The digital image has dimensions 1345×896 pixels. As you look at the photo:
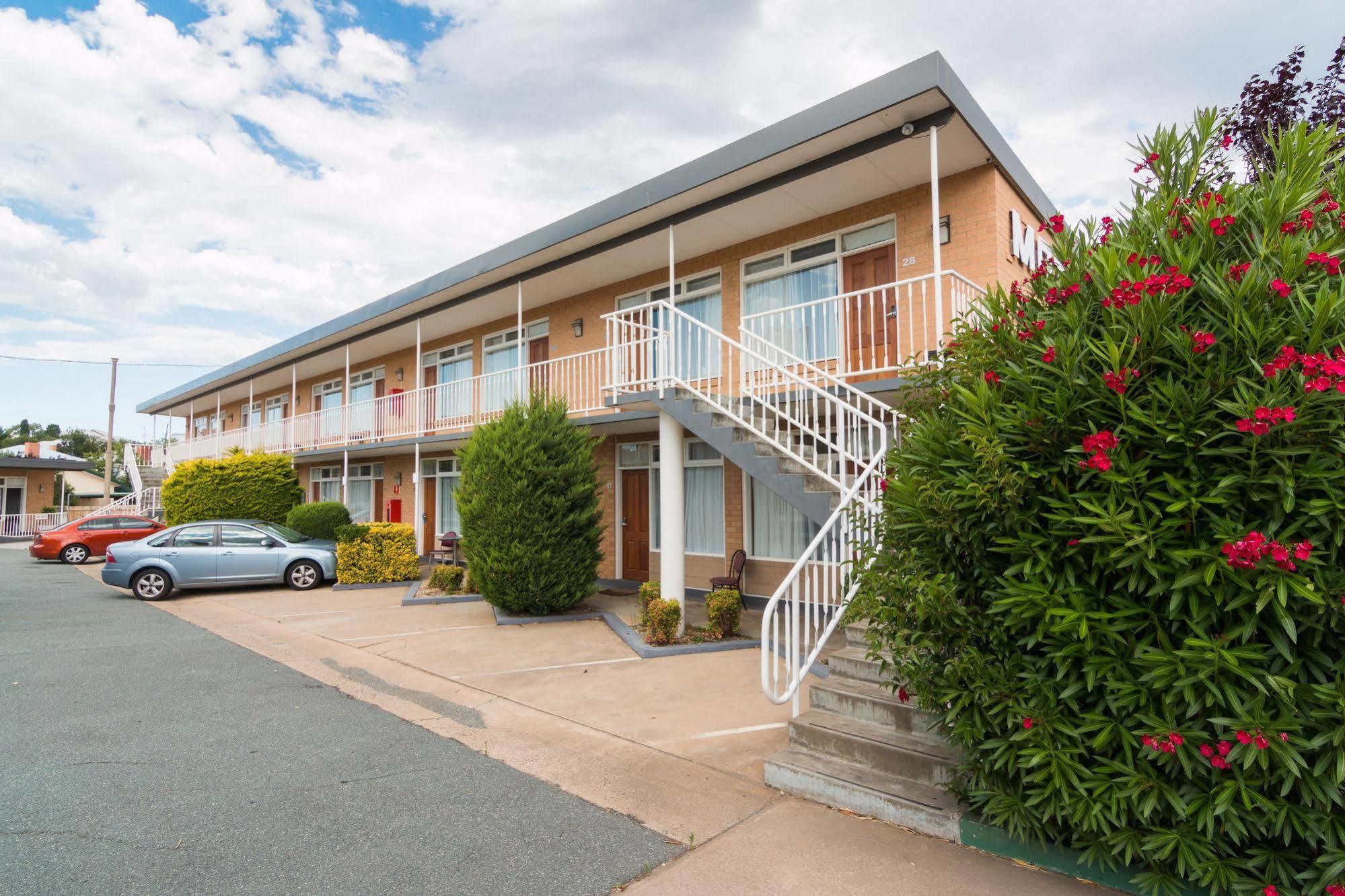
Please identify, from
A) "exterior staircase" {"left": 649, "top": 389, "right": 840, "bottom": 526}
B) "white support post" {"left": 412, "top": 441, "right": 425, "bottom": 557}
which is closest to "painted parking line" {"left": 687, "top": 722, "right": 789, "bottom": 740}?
"exterior staircase" {"left": 649, "top": 389, "right": 840, "bottom": 526}

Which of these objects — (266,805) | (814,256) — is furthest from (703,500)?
(266,805)

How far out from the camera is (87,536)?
782 inches

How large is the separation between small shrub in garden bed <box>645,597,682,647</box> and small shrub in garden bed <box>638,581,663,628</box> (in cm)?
28

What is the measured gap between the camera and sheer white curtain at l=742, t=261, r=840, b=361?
9859 millimetres

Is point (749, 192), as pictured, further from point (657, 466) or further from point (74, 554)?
point (74, 554)

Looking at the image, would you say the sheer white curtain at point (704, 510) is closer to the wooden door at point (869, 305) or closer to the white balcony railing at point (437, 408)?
the white balcony railing at point (437, 408)

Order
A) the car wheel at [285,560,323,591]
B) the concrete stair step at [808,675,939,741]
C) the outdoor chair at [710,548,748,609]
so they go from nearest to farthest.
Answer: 1. the concrete stair step at [808,675,939,741]
2. the outdoor chair at [710,548,748,609]
3. the car wheel at [285,560,323,591]

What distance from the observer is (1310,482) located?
99.2 inches

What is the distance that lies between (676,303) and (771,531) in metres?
4.24

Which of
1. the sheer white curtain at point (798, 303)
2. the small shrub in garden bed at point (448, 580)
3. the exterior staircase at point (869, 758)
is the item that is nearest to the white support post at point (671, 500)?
the sheer white curtain at point (798, 303)

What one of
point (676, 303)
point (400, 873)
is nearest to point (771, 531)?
point (676, 303)

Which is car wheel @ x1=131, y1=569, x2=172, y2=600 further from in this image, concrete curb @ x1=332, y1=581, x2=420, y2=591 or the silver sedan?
concrete curb @ x1=332, y1=581, x2=420, y2=591

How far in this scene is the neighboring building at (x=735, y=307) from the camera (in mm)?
A: 7762

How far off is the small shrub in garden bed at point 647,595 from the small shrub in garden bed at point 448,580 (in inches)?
180
